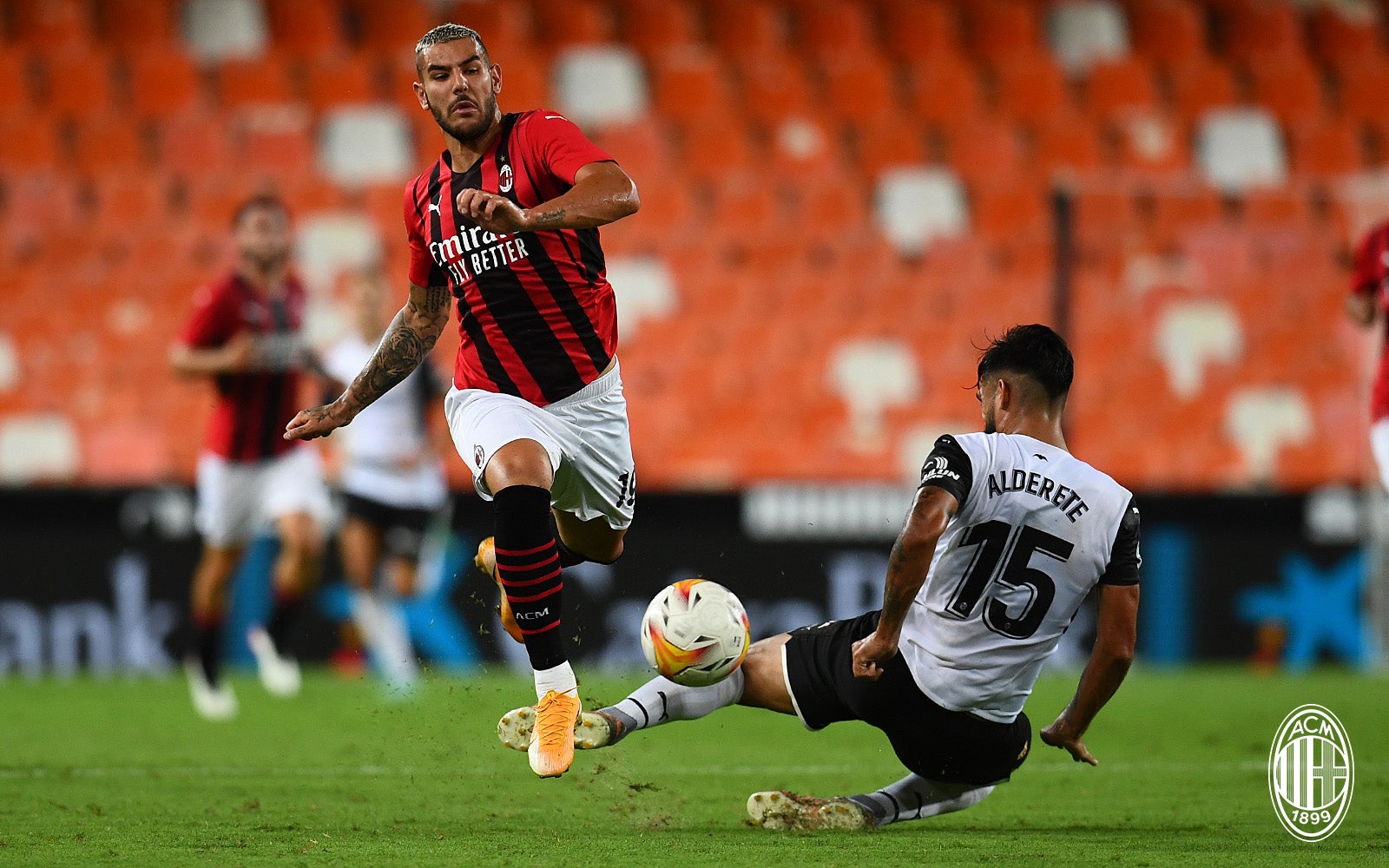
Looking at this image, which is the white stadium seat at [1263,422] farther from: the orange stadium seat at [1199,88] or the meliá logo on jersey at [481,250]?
the meliá logo on jersey at [481,250]

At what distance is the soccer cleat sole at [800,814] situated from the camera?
452cm

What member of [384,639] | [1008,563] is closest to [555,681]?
[1008,563]

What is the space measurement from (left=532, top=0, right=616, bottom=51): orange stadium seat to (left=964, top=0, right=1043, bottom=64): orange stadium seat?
290 centimetres

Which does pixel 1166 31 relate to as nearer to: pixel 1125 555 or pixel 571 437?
pixel 571 437

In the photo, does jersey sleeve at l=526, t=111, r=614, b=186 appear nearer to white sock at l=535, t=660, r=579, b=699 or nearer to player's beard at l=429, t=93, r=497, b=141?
player's beard at l=429, t=93, r=497, b=141

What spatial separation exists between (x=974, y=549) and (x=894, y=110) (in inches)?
352

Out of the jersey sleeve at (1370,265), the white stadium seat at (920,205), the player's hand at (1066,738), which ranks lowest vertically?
the player's hand at (1066,738)

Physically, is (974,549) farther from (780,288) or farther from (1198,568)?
(780,288)

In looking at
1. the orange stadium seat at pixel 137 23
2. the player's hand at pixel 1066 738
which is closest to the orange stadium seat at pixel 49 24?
the orange stadium seat at pixel 137 23

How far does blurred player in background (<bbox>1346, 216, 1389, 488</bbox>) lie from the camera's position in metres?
7.07

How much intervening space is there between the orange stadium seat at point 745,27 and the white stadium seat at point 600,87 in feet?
2.75

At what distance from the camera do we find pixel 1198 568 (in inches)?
393

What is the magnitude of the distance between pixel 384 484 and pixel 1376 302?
5.06m

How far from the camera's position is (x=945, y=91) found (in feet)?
41.9
